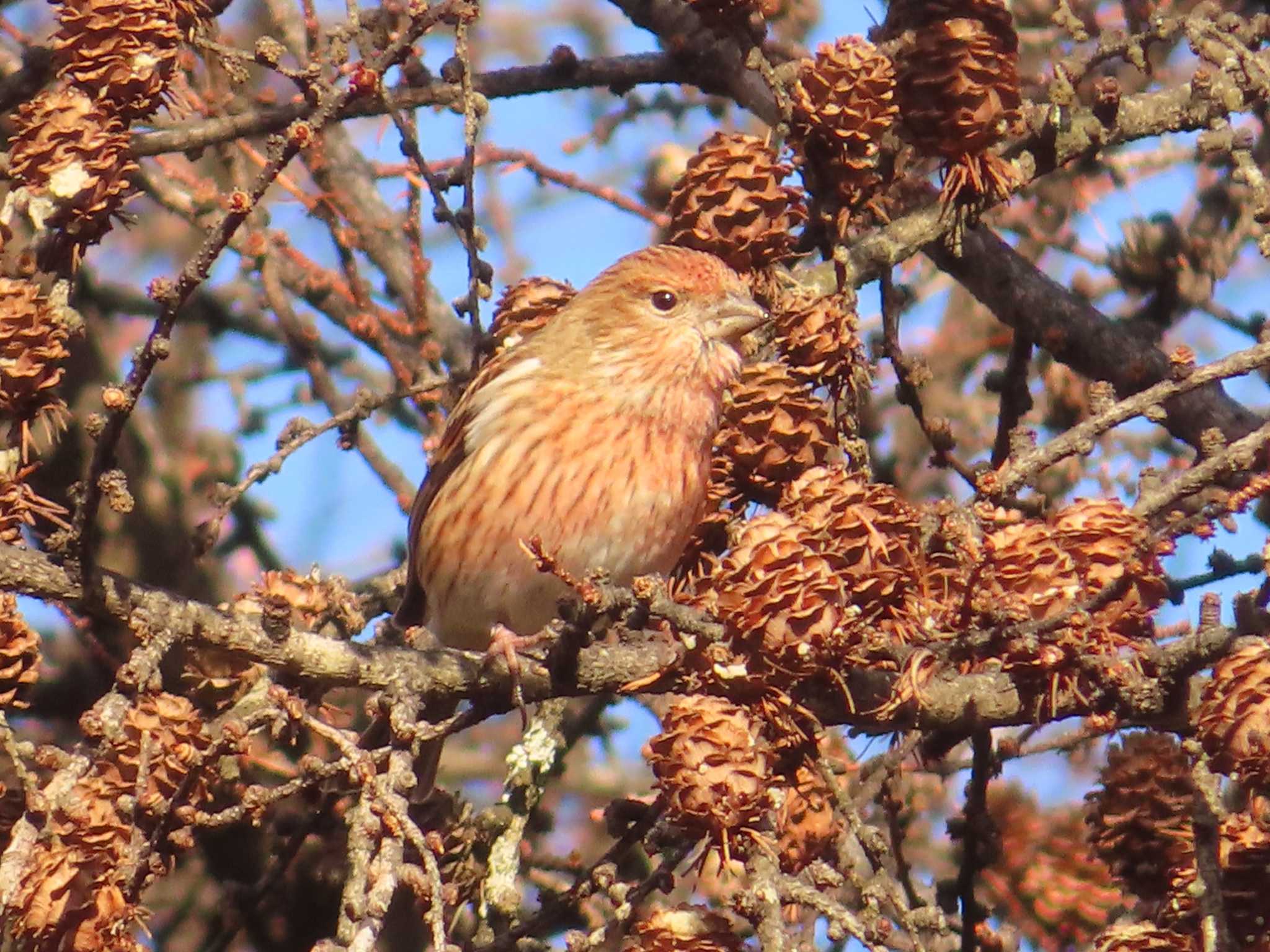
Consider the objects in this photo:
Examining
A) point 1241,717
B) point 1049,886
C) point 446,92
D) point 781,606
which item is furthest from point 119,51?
point 1049,886

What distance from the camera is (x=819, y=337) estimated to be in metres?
4.15

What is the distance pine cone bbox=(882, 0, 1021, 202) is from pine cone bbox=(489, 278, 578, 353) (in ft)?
3.93

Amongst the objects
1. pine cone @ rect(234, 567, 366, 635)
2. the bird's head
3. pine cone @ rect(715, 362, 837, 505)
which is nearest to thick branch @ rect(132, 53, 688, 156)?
the bird's head

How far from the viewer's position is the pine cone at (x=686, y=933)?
3045 millimetres

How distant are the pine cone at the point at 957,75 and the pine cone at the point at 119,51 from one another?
1.81 m

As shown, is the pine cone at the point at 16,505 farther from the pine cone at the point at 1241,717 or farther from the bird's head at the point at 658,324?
the bird's head at the point at 658,324

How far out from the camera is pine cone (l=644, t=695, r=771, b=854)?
3.09 meters

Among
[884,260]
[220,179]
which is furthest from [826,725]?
[220,179]

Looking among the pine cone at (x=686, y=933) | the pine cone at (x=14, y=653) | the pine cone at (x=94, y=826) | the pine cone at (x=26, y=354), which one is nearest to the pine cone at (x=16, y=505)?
the pine cone at (x=26, y=354)

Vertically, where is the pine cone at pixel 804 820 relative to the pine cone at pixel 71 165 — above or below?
below

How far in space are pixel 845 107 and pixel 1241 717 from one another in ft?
6.18

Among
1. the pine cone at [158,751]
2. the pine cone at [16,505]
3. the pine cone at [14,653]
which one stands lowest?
the pine cone at [158,751]

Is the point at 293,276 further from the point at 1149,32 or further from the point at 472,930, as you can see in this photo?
the point at 1149,32

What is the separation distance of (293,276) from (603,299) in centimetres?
141
